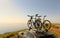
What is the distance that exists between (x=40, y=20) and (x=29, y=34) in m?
0.98

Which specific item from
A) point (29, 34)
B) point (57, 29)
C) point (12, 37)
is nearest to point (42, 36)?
point (29, 34)

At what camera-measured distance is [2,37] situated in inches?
443

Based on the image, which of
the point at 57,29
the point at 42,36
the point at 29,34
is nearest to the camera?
the point at 42,36

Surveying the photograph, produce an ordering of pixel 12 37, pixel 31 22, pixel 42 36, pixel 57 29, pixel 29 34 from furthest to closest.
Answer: pixel 57 29 → pixel 12 37 → pixel 31 22 → pixel 29 34 → pixel 42 36

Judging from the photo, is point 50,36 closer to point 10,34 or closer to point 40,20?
point 40,20

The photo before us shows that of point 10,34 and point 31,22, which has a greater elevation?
point 31,22

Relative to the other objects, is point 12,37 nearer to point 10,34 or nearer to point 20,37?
point 10,34

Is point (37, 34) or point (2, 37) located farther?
point (2, 37)

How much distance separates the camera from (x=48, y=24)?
26.8ft

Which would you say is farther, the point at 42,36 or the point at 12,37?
the point at 12,37

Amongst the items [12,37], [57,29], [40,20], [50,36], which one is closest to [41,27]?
[40,20]

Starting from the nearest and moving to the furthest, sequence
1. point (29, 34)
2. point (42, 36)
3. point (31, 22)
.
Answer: point (42, 36)
point (29, 34)
point (31, 22)

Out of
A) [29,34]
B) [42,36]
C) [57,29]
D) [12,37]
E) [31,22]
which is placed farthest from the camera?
[57,29]

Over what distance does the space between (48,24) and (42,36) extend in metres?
1.12
